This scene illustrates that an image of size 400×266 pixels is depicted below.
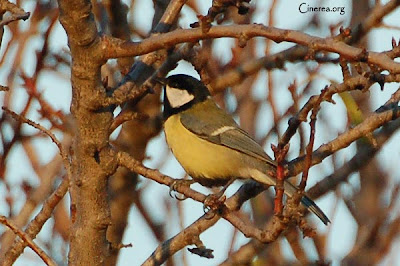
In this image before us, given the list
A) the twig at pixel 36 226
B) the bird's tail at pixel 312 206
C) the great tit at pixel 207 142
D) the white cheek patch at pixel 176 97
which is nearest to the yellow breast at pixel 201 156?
the great tit at pixel 207 142

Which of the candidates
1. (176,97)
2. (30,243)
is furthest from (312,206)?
(30,243)

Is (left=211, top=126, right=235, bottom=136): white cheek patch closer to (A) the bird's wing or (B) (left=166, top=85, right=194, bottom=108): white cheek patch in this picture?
(A) the bird's wing

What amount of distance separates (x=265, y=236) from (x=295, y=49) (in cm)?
157

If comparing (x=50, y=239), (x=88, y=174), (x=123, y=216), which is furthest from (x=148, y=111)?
(x=88, y=174)

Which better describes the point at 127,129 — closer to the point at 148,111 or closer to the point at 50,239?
the point at 148,111

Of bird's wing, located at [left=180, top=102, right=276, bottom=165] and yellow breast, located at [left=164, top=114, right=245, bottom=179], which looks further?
yellow breast, located at [left=164, top=114, right=245, bottom=179]

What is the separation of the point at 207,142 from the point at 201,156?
0.11 m

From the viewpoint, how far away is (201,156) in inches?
137

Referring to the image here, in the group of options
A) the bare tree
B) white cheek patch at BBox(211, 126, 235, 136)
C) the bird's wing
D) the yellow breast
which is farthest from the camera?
white cheek patch at BBox(211, 126, 235, 136)

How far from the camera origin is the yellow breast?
3.45 meters

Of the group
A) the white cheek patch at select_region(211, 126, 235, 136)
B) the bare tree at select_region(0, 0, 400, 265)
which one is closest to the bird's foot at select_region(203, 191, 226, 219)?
the bare tree at select_region(0, 0, 400, 265)

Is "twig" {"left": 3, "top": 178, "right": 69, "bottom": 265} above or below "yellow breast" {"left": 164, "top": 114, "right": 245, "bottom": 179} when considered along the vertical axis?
below

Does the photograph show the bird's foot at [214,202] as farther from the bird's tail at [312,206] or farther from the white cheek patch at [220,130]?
the white cheek patch at [220,130]

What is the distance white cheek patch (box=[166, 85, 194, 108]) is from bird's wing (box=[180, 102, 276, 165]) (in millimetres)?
70
